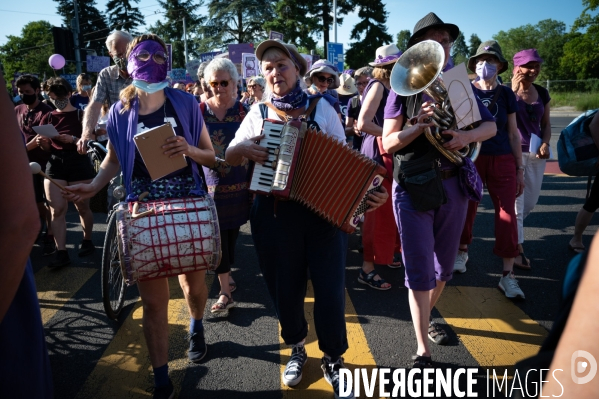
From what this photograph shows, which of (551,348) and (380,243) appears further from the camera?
(380,243)

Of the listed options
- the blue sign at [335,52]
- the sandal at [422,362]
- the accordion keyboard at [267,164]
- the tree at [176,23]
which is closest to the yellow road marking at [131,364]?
the accordion keyboard at [267,164]

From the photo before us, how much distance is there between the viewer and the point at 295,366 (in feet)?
9.18

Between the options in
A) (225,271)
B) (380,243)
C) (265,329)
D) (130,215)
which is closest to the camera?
(130,215)

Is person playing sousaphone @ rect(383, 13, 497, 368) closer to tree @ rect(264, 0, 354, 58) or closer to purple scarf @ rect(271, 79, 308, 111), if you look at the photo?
purple scarf @ rect(271, 79, 308, 111)

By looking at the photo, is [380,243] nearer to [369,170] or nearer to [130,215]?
[369,170]

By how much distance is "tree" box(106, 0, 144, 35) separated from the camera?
60.2 m

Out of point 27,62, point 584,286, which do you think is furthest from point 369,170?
point 27,62

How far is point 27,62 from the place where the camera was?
181ft

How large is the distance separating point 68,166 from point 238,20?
4296 cm

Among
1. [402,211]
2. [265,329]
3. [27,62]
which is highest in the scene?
[27,62]

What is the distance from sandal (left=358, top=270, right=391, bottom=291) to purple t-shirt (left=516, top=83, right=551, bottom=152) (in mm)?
2244

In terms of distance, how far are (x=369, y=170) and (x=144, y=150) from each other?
1242 mm

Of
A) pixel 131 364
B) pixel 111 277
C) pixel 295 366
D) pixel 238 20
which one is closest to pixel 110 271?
Answer: pixel 111 277

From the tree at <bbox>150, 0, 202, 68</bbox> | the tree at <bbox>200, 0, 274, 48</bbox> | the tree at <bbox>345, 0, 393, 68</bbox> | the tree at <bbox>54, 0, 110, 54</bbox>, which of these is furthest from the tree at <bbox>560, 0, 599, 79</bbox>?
the tree at <bbox>54, 0, 110, 54</bbox>
